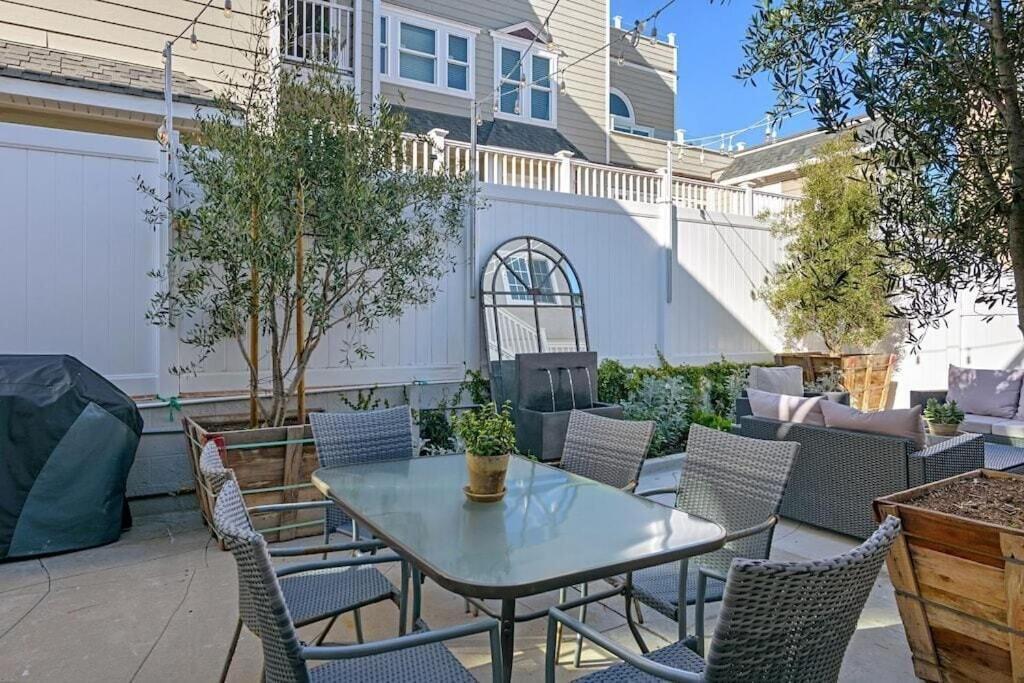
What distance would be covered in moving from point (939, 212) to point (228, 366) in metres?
4.73

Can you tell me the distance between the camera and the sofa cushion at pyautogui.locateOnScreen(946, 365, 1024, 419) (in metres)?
6.43

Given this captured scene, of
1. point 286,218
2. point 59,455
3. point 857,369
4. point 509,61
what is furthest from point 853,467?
point 509,61

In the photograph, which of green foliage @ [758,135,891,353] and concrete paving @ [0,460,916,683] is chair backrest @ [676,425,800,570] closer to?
concrete paving @ [0,460,916,683]

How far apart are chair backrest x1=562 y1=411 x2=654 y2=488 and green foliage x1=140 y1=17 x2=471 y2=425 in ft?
6.71

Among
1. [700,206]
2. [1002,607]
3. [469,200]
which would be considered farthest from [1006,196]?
[700,206]

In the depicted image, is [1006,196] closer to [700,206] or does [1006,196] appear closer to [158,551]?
[158,551]

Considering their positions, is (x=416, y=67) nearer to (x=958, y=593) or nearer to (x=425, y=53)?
(x=425, y=53)

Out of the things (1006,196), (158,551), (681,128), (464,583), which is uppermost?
(681,128)

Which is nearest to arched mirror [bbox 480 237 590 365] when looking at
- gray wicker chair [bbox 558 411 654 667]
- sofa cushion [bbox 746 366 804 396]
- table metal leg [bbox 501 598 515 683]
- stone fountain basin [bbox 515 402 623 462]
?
stone fountain basin [bbox 515 402 623 462]

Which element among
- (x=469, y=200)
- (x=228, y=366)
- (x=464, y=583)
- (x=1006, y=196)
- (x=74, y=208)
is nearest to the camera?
(x=464, y=583)

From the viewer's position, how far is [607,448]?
10.2ft

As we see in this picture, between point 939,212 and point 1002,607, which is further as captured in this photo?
point 939,212

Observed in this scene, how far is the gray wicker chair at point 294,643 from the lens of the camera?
1512 millimetres

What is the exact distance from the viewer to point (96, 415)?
3.95m
